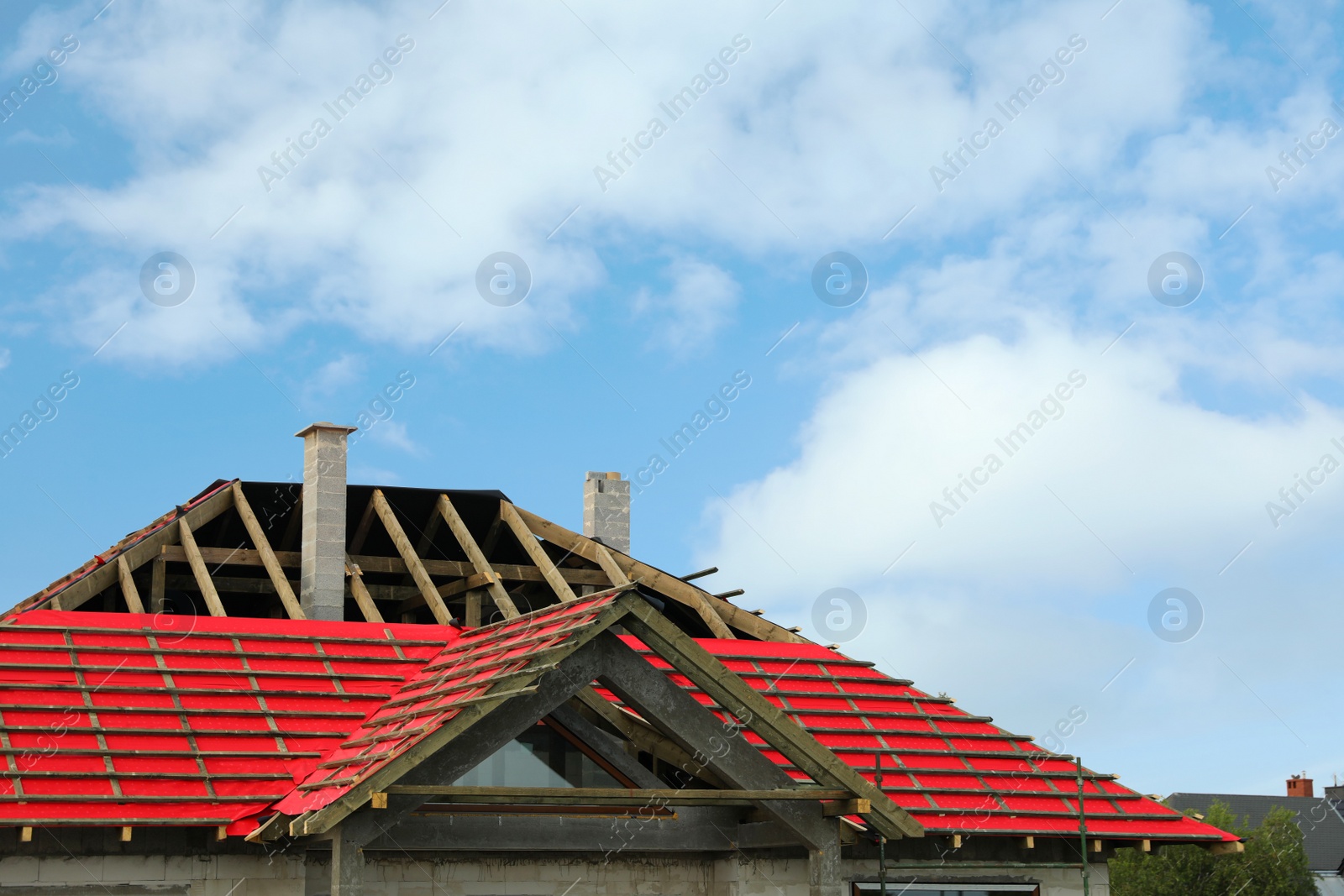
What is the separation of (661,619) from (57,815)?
205 inches

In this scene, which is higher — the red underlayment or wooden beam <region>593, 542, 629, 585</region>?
wooden beam <region>593, 542, 629, 585</region>

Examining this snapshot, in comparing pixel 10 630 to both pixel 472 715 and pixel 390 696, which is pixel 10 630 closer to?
pixel 390 696

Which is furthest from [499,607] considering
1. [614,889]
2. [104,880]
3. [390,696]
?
[104,880]

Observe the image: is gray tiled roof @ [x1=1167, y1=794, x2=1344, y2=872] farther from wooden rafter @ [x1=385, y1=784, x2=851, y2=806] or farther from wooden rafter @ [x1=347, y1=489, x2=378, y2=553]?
wooden rafter @ [x1=385, y1=784, x2=851, y2=806]

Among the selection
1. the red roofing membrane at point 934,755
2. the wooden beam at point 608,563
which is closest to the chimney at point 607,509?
the wooden beam at point 608,563

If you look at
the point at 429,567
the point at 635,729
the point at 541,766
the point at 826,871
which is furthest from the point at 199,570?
the point at 826,871

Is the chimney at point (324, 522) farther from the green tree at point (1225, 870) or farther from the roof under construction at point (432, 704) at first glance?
the green tree at point (1225, 870)

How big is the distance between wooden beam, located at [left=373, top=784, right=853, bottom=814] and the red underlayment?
1.70ft

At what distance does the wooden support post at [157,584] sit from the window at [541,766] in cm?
613

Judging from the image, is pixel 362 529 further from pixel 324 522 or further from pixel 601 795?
pixel 601 795

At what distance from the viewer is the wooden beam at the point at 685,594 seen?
17922mm

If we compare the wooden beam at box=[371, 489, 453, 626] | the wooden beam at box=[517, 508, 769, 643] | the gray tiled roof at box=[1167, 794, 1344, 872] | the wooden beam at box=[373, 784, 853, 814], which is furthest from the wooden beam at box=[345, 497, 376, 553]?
the gray tiled roof at box=[1167, 794, 1344, 872]

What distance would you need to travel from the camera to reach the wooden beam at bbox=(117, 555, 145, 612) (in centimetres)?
1556

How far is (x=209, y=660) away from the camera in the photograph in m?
14.1
